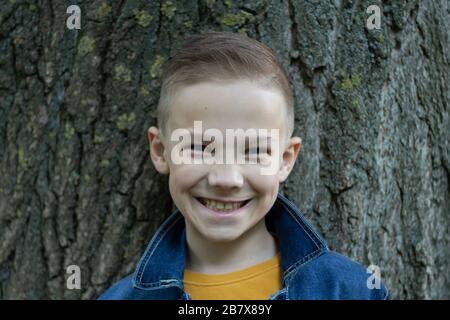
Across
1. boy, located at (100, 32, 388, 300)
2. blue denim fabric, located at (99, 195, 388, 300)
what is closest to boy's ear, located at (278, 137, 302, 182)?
boy, located at (100, 32, 388, 300)

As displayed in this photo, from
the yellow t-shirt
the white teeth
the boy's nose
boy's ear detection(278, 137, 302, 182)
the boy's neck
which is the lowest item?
the yellow t-shirt

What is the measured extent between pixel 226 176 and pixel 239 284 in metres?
0.40

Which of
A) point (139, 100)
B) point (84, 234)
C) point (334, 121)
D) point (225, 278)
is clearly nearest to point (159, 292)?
point (225, 278)

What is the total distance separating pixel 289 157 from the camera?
7.80ft

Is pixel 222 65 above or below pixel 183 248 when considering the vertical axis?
above

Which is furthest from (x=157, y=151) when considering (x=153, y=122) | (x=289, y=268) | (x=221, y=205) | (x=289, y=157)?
(x=289, y=268)

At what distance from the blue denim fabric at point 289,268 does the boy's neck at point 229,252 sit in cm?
5

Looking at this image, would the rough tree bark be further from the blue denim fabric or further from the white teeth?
the white teeth

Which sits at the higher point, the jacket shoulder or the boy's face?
the boy's face

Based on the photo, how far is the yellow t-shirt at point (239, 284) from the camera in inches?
91.4

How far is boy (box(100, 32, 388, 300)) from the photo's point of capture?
7.07 ft

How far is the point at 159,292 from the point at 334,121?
0.86 meters

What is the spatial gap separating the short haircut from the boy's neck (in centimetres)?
37

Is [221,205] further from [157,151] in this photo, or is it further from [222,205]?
[157,151]
